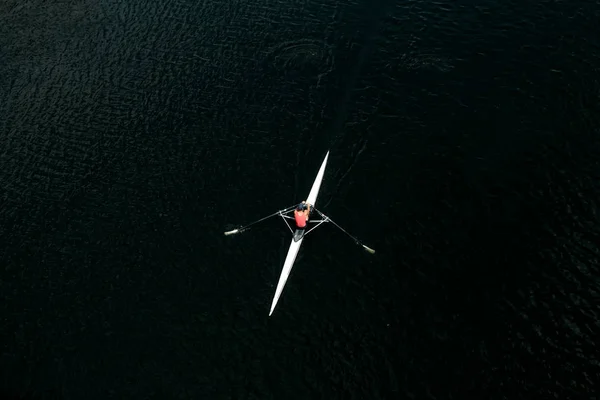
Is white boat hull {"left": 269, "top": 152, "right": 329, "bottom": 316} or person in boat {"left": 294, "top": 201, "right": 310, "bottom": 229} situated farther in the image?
person in boat {"left": 294, "top": 201, "right": 310, "bottom": 229}

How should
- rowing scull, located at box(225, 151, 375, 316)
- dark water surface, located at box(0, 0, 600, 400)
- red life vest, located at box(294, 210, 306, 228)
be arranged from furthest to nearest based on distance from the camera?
red life vest, located at box(294, 210, 306, 228) < rowing scull, located at box(225, 151, 375, 316) < dark water surface, located at box(0, 0, 600, 400)

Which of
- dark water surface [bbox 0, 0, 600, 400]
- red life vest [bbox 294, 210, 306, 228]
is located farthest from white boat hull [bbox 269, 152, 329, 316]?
red life vest [bbox 294, 210, 306, 228]

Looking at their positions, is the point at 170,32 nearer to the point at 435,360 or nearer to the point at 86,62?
the point at 86,62

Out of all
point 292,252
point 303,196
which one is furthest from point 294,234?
point 303,196

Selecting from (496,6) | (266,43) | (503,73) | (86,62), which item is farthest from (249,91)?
(496,6)

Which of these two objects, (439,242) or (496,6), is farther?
(496,6)

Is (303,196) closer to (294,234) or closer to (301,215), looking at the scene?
(301,215)

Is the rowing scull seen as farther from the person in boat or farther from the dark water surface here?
the dark water surface
